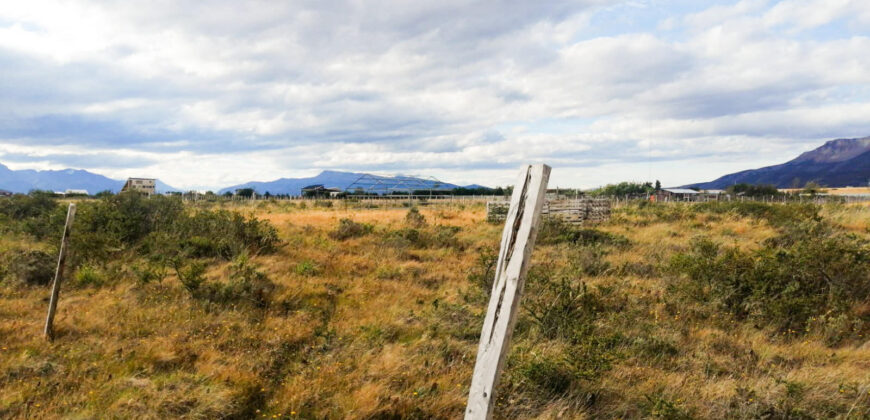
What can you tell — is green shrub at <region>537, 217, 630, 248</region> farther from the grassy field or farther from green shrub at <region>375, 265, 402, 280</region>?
green shrub at <region>375, 265, 402, 280</region>

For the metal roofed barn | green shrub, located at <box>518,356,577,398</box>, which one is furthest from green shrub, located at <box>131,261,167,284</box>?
the metal roofed barn

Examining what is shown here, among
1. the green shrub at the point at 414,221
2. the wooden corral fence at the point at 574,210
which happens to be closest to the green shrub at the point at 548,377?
the green shrub at the point at 414,221

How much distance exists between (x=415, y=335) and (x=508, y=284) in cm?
523

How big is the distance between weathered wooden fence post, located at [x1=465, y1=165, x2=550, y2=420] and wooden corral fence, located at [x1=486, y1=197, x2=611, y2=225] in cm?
1964

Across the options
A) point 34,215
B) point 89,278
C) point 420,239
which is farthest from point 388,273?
point 34,215

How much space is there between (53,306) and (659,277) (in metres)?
11.6

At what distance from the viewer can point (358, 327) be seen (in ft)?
24.1

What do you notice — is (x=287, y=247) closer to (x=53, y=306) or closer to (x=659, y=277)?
(x=53, y=306)

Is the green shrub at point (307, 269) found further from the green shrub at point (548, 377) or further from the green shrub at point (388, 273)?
the green shrub at point (548, 377)

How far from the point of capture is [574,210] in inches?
895

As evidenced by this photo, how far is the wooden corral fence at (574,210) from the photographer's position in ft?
73.2

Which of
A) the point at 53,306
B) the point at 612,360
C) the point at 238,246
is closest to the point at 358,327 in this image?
the point at 612,360

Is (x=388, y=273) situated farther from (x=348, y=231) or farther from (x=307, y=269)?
(x=348, y=231)

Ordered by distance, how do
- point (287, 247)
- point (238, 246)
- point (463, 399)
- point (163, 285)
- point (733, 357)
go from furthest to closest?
point (287, 247)
point (238, 246)
point (163, 285)
point (733, 357)
point (463, 399)
